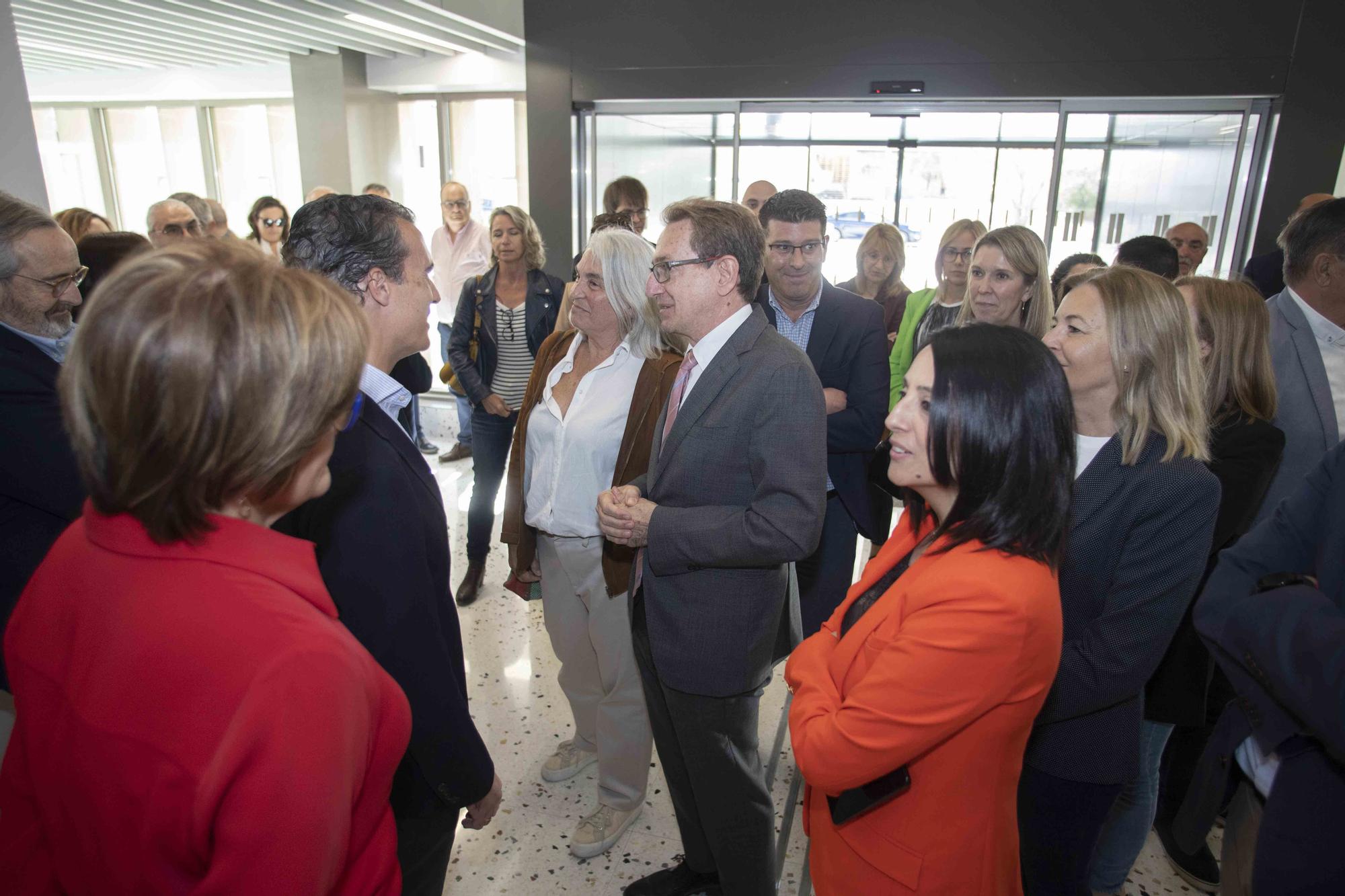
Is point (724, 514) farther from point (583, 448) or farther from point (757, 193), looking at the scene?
point (757, 193)

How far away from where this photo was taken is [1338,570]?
112 centimetres

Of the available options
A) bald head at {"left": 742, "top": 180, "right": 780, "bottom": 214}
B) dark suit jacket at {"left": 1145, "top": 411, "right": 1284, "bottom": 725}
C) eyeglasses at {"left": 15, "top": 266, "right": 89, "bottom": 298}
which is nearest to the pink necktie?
dark suit jacket at {"left": 1145, "top": 411, "right": 1284, "bottom": 725}

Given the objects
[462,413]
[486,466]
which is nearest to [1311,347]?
[486,466]

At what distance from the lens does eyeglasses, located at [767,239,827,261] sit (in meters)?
2.69

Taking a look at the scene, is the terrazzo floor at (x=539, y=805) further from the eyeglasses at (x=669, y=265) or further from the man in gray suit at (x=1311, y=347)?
the eyeglasses at (x=669, y=265)

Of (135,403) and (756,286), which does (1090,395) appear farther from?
(135,403)

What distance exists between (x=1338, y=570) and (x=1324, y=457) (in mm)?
247

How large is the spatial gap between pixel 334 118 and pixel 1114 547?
7936 millimetres

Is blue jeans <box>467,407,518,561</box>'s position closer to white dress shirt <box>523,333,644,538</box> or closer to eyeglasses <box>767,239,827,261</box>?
white dress shirt <box>523,333,644,538</box>

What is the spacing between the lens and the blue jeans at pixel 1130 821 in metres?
1.91

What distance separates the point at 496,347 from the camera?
12.8 feet

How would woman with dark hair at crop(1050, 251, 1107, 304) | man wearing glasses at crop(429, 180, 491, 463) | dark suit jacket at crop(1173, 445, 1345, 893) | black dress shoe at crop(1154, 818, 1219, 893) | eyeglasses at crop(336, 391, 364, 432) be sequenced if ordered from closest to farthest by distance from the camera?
1. dark suit jacket at crop(1173, 445, 1345, 893)
2. eyeglasses at crop(336, 391, 364, 432)
3. black dress shoe at crop(1154, 818, 1219, 893)
4. woman with dark hair at crop(1050, 251, 1107, 304)
5. man wearing glasses at crop(429, 180, 491, 463)

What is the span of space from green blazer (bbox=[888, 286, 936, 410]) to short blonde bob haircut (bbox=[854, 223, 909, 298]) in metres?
0.31

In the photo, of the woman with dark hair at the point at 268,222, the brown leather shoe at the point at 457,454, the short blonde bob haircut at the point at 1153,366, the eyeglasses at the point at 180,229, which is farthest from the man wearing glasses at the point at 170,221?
the short blonde bob haircut at the point at 1153,366
